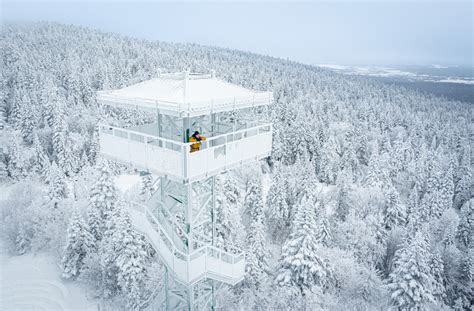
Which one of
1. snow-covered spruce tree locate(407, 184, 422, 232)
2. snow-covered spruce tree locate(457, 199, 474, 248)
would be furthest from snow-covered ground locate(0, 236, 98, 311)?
snow-covered spruce tree locate(457, 199, 474, 248)

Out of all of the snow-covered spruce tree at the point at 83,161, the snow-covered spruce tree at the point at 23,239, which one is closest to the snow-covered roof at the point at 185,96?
the snow-covered spruce tree at the point at 23,239

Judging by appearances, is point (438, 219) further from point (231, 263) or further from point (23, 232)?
point (23, 232)

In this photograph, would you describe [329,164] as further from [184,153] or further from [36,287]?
[184,153]

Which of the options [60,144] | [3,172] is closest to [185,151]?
[3,172]

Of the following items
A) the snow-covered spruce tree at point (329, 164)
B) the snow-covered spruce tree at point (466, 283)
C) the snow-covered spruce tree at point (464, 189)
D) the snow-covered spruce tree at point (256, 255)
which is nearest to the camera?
the snow-covered spruce tree at point (256, 255)

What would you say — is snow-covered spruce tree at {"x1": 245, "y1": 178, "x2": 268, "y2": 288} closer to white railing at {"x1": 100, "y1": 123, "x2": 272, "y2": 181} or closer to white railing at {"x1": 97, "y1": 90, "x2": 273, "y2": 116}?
white railing at {"x1": 100, "y1": 123, "x2": 272, "y2": 181}

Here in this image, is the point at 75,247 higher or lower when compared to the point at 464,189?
higher

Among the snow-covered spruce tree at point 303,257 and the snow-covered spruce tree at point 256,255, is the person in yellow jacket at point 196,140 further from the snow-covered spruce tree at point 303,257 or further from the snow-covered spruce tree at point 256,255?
the snow-covered spruce tree at point 256,255
